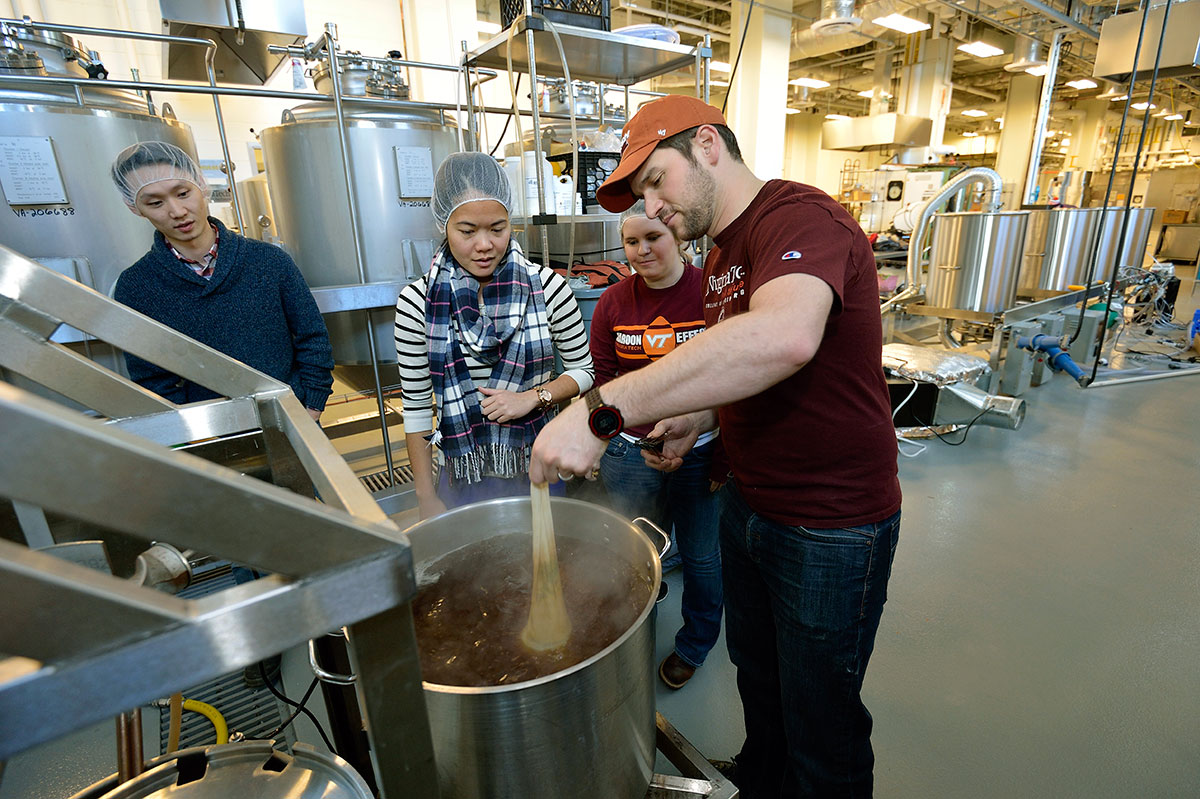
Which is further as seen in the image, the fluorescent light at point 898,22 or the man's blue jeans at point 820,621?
the fluorescent light at point 898,22

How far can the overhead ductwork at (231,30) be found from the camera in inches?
89.0

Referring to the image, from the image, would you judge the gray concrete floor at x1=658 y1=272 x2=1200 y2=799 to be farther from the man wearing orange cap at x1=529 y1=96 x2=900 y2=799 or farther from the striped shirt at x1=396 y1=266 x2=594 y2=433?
the striped shirt at x1=396 y1=266 x2=594 y2=433

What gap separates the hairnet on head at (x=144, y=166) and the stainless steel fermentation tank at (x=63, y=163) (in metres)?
0.47

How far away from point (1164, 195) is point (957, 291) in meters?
12.5

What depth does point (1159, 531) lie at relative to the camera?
2428mm

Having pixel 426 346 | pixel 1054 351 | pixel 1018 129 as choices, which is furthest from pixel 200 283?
pixel 1018 129

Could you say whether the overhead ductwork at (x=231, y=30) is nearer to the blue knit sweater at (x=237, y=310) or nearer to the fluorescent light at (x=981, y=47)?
the blue knit sweater at (x=237, y=310)

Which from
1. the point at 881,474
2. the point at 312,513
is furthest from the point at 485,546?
the point at 312,513

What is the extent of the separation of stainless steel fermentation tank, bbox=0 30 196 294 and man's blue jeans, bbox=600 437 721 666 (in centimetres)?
180

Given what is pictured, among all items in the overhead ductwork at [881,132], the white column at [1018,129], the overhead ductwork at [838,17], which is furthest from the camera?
the white column at [1018,129]

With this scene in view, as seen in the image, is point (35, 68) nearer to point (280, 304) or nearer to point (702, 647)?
point (280, 304)

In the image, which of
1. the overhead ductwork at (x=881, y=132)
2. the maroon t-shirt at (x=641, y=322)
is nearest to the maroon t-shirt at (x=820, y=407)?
the maroon t-shirt at (x=641, y=322)

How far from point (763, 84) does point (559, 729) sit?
22.9 ft

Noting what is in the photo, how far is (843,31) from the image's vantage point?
6.17 m
